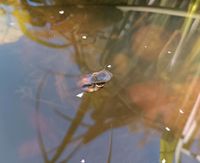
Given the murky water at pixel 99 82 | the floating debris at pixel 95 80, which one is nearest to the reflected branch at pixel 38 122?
the murky water at pixel 99 82

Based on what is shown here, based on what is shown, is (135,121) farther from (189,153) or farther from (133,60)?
(133,60)

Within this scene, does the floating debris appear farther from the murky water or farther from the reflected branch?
the reflected branch

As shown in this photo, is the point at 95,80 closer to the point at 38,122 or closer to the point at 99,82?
the point at 99,82

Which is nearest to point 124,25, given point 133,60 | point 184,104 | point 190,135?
point 133,60

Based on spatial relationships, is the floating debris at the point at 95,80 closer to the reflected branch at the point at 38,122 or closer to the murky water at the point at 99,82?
the murky water at the point at 99,82

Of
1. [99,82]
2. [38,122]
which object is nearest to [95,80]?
[99,82]

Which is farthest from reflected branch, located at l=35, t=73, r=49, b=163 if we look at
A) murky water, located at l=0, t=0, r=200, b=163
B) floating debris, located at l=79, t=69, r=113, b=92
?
floating debris, located at l=79, t=69, r=113, b=92

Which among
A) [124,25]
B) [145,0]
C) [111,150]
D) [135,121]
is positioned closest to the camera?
[111,150]
